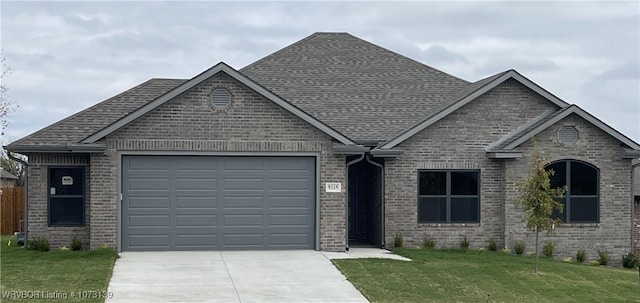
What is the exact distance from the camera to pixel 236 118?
2098cm

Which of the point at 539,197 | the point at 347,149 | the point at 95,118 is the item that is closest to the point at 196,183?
the point at 95,118

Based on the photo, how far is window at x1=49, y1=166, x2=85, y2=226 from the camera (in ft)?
70.3

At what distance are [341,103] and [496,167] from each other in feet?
16.8

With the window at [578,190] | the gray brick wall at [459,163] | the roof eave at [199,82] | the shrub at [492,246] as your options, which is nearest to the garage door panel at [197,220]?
the roof eave at [199,82]

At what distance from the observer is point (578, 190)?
910 inches

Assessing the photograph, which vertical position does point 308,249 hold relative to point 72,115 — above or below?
below

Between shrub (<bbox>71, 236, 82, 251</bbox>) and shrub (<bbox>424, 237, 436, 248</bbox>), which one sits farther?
shrub (<bbox>424, 237, 436, 248</bbox>)

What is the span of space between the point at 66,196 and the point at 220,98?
465 cm

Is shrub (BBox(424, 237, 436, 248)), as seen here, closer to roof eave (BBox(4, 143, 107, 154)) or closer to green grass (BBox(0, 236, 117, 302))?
green grass (BBox(0, 236, 117, 302))

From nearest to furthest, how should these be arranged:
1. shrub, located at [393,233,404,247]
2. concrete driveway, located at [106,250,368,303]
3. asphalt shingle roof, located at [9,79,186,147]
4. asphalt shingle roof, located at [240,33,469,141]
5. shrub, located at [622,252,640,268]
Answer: concrete driveway, located at [106,250,368,303] < asphalt shingle roof, located at [9,79,186,147] < shrub, located at [393,233,404,247] < shrub, located at [622,252,640,268] < asphalt shingle roof, located at [240,33,469,141]

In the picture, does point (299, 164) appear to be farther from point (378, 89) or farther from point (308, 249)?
point (378, 89)

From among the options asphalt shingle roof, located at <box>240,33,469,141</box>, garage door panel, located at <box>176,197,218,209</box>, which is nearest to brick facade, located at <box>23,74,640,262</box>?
garage door panel, located at <box>176,197,218,209</box>

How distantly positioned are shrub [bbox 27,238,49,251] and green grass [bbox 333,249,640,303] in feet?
24.4

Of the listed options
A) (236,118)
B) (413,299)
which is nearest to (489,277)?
(413,299)
